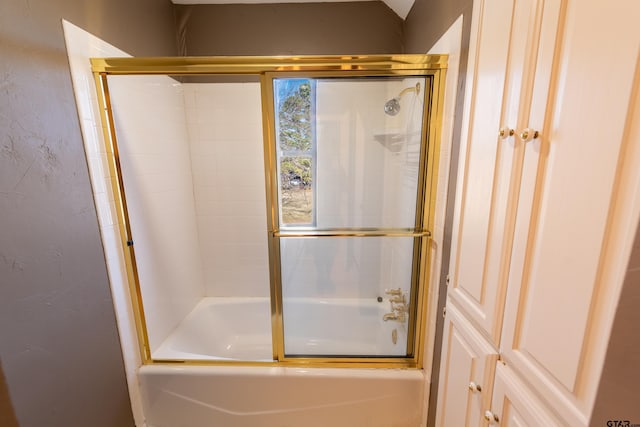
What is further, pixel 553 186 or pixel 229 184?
pixel 229 184

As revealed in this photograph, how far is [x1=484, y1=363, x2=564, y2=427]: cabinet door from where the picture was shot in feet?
1.94

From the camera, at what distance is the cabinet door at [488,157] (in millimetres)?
673

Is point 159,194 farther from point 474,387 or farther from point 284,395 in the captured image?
point 474,387

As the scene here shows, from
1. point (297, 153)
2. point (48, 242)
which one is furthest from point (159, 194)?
point (297, 153)

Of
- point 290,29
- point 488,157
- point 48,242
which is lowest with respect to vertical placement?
point 48,242

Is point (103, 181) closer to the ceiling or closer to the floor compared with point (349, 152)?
closer to the floor

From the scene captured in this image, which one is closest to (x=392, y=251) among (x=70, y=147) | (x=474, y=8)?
(x=474, y=8)

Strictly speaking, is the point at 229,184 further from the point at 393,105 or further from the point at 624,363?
the point at 624,363

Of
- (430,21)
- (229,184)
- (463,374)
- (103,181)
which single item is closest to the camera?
(463,374)

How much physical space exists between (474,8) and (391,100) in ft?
2.82

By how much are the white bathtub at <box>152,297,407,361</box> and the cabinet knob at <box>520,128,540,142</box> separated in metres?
1.32

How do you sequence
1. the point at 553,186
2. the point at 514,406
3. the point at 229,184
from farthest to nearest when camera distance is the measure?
the point at 229,184, the point at 514,406, the point at 553,186

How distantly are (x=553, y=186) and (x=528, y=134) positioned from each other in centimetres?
13

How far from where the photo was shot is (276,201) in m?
1.44
